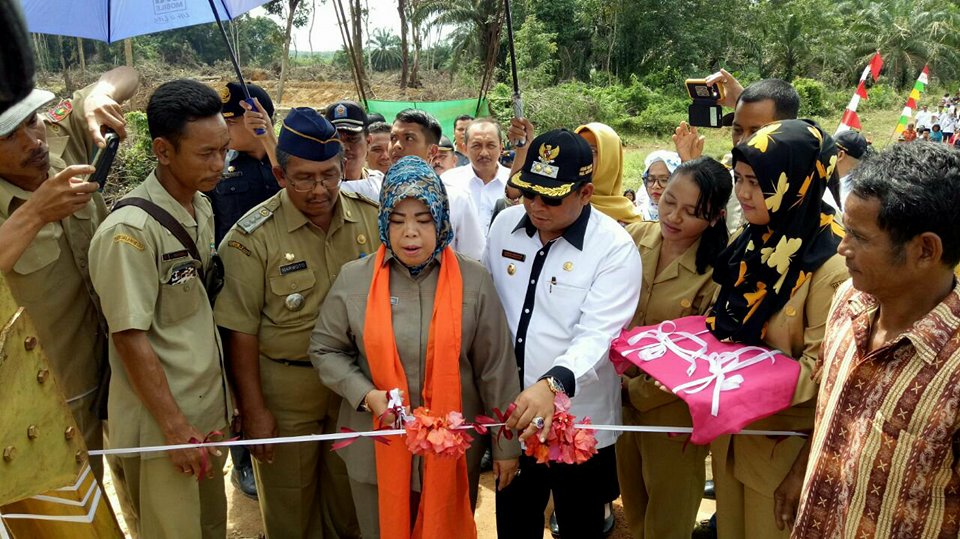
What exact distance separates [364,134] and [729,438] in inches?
131

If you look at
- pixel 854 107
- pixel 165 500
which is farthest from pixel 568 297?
pixel 854 107

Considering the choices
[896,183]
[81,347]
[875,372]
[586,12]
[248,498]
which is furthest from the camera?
[586,12]

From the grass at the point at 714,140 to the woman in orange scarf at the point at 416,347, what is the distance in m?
15.0

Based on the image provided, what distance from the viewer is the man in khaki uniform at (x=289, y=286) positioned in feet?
10.2

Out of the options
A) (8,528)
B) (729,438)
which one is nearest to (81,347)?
(8,528)

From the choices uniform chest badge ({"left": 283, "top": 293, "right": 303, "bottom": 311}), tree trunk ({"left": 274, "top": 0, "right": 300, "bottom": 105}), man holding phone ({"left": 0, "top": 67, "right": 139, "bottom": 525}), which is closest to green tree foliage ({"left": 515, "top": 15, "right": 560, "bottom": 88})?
tree trunk ({"left": 274, "top": 0, "right": 300, "bottom": 105})

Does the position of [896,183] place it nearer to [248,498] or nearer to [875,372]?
[875,372]

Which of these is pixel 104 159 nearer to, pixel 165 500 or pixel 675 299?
pixel 165 500

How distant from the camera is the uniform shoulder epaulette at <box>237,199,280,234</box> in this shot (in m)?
3.16

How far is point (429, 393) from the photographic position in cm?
280

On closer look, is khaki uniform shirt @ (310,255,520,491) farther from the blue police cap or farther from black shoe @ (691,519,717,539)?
black shoe @ (691,519,717,539)

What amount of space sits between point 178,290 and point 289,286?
1.68 ft

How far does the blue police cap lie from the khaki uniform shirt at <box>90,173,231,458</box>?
57 cm

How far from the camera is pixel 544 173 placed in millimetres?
2953
